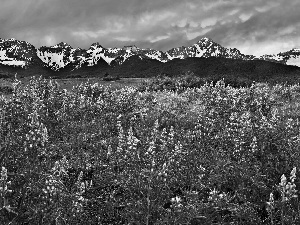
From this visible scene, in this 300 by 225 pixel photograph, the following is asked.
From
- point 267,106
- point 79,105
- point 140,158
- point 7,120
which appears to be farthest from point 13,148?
point 267,106

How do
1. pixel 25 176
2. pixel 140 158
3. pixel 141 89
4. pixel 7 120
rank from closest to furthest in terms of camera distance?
pixel 25 176, pixel 140 158, pixel 7 120, pixel 141 89

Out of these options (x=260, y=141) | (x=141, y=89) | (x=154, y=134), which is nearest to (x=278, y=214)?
(x=260, y=141)

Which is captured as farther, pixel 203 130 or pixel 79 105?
pixel 79 105

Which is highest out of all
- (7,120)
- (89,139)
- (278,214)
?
(7,120)

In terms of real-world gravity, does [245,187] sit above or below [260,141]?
below

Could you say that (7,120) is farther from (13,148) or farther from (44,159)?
(44,159)

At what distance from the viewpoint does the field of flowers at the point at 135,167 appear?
19.7 feet

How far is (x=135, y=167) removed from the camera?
6801mm

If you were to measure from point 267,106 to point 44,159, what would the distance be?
9.73 m

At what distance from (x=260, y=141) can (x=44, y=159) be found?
5385 mm

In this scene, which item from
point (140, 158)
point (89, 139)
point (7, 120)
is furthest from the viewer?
point (89, 139)

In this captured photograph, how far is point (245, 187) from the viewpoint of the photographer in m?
7.84

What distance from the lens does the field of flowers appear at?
19.7 feet

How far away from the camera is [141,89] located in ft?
97.6
